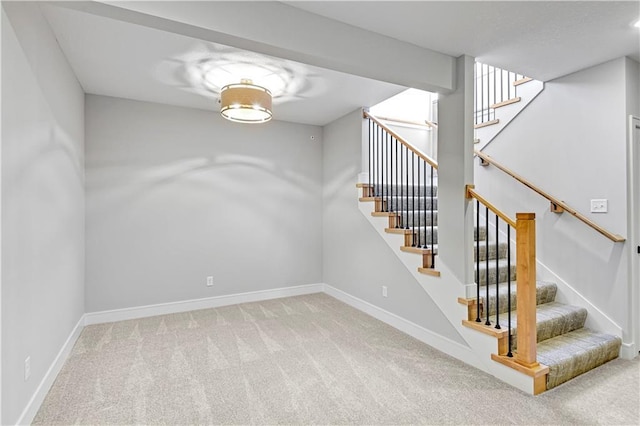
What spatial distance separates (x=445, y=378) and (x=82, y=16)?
11.8 ft

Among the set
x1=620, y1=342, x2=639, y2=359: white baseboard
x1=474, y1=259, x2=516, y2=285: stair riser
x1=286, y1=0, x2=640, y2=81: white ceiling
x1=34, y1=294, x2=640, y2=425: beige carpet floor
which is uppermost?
x1=286, y1=0, x2=640, y2=81: white ceiling

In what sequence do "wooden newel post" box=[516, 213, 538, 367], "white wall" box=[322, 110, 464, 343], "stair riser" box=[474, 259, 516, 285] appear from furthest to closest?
"white wall" box=[322, 110, 464, 343], "stair riser" box=[474, 259, 516, 285], "wooden newel post" box=[516, 213, 538, 367]

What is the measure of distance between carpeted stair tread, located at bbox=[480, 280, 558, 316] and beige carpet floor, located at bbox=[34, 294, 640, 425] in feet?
2.07

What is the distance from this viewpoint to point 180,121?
4113 mm

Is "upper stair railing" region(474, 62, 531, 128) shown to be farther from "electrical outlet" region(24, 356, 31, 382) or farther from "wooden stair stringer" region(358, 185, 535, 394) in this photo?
"electrical outlet" region(24, 356, 31, 382)

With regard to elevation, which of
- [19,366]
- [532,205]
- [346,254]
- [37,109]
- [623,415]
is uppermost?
[37,109]

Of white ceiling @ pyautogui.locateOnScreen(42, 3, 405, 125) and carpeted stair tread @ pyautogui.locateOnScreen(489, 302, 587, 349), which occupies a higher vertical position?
white ceiling @ pyautogui.locateOnScreen(42, 3, 405, 125)

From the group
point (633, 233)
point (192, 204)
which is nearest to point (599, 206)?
point (633, 233)

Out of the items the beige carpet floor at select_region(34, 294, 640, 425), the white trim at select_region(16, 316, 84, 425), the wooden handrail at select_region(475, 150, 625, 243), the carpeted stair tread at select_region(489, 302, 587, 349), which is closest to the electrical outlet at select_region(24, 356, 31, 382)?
the white trim at select_region(16, 316, 84, 425)

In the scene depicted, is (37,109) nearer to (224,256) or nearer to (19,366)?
(19,366)

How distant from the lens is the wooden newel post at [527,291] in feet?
7.55

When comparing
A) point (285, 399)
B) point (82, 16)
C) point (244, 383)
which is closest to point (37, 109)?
point (82, 16)

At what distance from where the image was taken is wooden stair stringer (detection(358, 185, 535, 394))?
7.90ft

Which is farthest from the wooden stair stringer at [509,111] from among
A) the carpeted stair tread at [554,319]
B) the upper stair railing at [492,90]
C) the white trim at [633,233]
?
the carpeted stair tread at [554,319]
